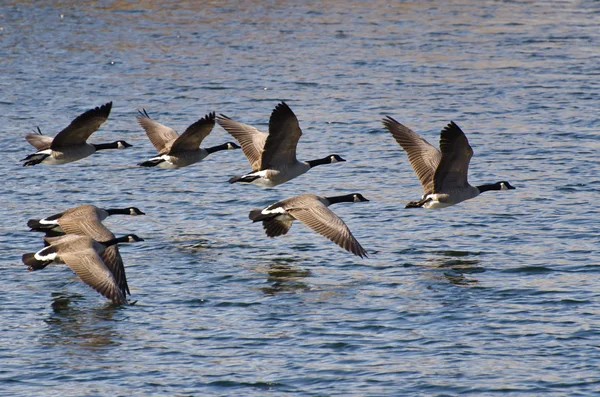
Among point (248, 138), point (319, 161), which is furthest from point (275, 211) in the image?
point (248, 138)

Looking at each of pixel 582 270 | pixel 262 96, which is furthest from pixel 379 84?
pixel 582 270

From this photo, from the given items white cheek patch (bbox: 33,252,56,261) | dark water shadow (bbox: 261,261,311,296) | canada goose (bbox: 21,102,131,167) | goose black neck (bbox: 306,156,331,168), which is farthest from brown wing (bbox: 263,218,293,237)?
white cheek patch (bbox: 33,252,56,261)

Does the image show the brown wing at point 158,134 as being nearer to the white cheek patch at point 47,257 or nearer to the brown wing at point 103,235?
the brown wing at point 103,235

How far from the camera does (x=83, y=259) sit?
48.5 feet

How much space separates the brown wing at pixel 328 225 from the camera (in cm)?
1560

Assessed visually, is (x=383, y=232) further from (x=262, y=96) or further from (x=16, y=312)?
(x=262, y=96)

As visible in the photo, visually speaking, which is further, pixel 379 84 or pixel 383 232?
pixel 379 84

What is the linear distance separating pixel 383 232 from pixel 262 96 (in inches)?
472

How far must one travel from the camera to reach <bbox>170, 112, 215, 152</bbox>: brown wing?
19.0 meters

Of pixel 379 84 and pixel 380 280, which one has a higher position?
pixel 379 84

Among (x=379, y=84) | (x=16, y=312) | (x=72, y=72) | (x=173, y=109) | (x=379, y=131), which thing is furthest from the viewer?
(x=72, y=72)

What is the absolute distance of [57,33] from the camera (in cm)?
3928

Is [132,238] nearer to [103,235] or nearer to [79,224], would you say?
[103,235]

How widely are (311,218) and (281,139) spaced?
97.2 inches
